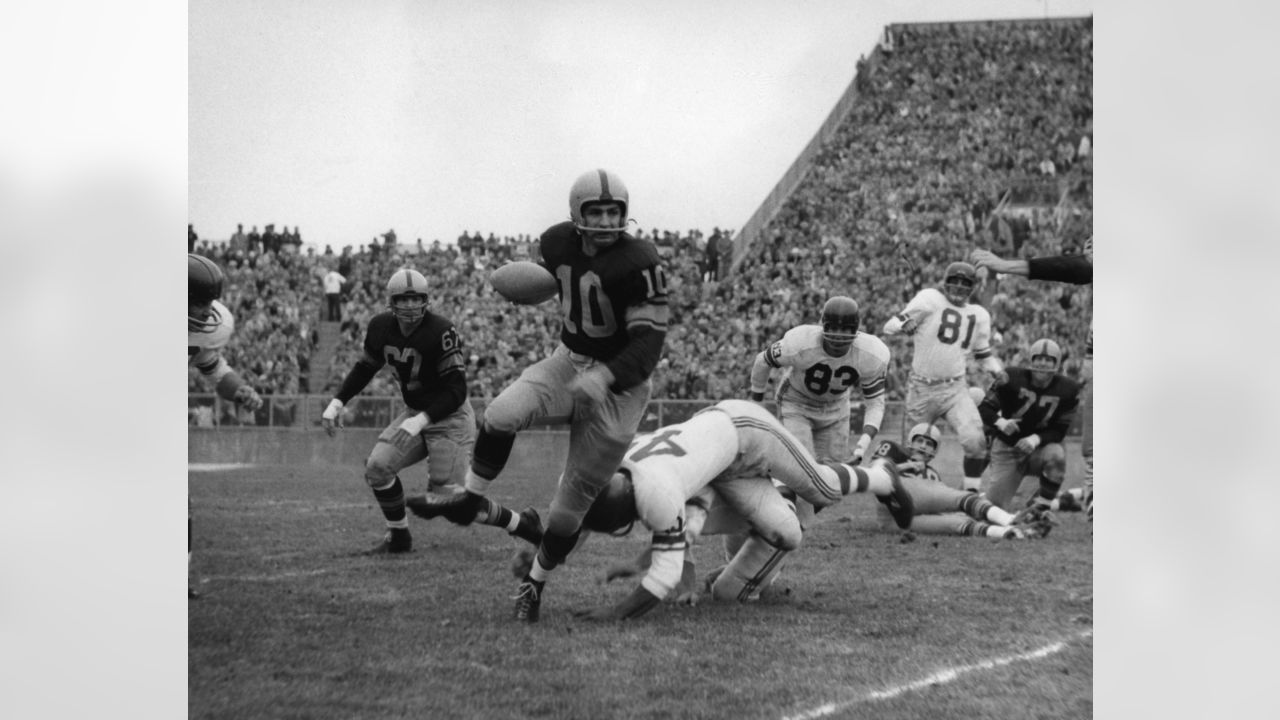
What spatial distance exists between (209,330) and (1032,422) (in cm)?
433

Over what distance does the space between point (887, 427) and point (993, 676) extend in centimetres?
314

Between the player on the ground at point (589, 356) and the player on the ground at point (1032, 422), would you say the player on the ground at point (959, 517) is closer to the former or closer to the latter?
the player on the ground at point (1032, 422)

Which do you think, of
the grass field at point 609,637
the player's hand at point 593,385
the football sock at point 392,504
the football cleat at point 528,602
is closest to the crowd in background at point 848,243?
the football sock at point 392,504

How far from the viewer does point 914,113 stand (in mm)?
6586

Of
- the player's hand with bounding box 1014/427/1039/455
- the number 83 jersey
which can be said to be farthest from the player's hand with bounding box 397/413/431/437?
the player's hand with bounding box 1014/427/1039/455

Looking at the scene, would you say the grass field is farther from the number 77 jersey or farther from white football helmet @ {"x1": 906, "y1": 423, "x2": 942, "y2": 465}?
the number 77 jersey

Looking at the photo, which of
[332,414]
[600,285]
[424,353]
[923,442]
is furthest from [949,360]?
[332,414]

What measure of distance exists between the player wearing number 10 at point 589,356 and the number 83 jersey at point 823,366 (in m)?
1.82

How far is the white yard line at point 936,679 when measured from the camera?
4023 mm

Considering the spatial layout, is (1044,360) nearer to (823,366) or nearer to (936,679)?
(823,366)

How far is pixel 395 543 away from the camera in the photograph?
575 cm

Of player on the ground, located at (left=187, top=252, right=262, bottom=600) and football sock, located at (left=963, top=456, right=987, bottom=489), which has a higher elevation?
player on the ground, located at (left=187, top=252, right=262, bottom=600)

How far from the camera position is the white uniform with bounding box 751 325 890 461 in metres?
6.23

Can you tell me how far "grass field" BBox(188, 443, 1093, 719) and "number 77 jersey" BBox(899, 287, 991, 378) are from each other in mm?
1543
